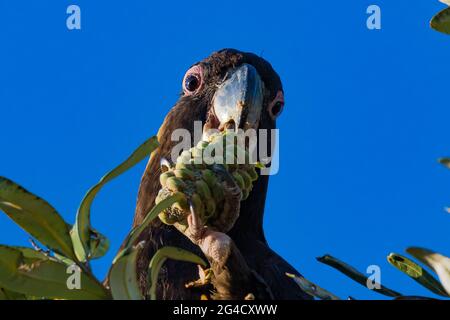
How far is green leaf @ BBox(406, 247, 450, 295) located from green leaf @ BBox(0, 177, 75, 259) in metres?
0.79

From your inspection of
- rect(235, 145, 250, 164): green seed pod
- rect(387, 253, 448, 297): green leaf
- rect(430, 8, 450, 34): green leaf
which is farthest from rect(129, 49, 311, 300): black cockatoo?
rect(430, 8, 450, 34): green leaf

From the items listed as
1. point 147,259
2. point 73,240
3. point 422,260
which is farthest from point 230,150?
point 147,259

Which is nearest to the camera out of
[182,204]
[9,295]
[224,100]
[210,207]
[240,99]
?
[9,295]

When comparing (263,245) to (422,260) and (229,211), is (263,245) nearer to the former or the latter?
(229,211)

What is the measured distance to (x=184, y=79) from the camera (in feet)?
20.2

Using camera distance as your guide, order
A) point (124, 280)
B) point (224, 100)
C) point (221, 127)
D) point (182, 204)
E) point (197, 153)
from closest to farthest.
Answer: point (124, 280) → point (182, 204) → point (197, 153) → point (221, 127) → point (224, 100)

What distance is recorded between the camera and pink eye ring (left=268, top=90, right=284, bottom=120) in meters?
5.80

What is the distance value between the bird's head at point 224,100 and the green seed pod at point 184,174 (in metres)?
2.74

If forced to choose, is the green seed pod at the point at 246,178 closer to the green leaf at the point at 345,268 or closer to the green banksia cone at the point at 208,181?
the green banksia cone at the point at 208,181

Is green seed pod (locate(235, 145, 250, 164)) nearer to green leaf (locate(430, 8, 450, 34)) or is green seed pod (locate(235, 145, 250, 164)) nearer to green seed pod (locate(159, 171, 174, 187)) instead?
green seed pod (locate(159, 171, 174, 187))

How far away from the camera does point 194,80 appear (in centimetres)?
600

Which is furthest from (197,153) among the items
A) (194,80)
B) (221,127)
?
(194,80)

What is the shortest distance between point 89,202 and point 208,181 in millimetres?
431
